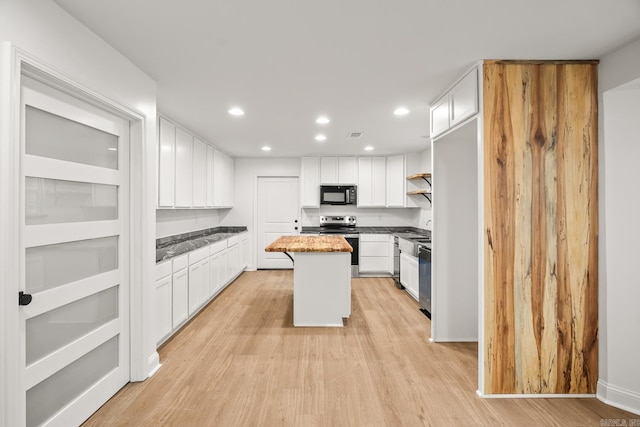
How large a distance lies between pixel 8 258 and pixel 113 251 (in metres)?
0.87

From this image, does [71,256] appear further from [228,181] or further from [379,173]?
[379,173]

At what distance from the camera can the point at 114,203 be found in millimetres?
2307

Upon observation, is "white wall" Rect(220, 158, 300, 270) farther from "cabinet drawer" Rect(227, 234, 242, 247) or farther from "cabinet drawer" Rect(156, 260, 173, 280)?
"cabinet drawer" Rect(156, 260, 173, 280)

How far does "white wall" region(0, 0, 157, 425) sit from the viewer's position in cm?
142

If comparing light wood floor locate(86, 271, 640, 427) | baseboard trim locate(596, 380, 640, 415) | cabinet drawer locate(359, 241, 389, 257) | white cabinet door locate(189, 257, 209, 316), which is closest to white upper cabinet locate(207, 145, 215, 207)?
white cabinet door locate(189, 257, 209, 316)

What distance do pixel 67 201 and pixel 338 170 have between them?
4926mm

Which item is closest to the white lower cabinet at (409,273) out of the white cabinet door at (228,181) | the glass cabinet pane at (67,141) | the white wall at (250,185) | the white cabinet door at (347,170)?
the white cabinet door at (347,170)

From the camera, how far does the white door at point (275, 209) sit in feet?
22.0

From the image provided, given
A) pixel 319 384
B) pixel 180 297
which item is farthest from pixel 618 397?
pixel 180 297

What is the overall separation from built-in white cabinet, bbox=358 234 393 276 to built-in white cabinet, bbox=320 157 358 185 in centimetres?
122

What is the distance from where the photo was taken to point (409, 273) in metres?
4.86

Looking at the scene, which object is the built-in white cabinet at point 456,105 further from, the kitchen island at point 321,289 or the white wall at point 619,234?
the kitchen island at point 321,289

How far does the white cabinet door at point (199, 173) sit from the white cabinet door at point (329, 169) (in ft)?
7.70

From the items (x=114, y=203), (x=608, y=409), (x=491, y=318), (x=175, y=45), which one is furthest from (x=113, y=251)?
(x=608, y=409)
